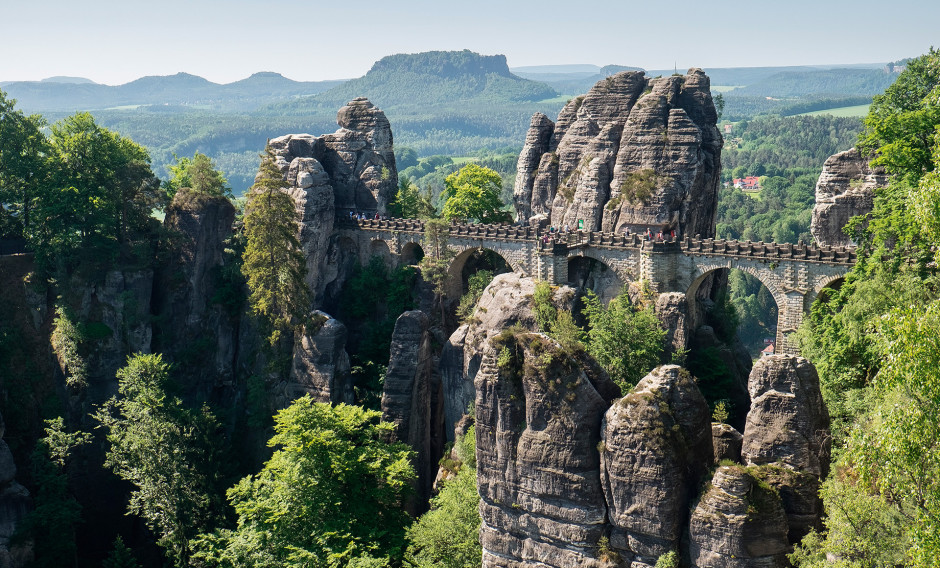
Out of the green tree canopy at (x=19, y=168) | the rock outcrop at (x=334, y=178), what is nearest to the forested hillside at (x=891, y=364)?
the rock outcrop at (x=334, y=178)

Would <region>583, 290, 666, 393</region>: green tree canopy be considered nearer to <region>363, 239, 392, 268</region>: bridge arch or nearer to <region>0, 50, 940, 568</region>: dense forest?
<region>0, 50, 940, 568</region>: dense forest

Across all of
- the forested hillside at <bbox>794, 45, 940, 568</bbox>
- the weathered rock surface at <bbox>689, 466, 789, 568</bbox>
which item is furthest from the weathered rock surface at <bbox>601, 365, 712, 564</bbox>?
the forested hillside at <bbox>794, 45, 940, 568</bbox>

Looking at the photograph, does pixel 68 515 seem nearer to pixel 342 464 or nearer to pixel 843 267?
pixel 342 464

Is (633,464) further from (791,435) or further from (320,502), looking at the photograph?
(320,502)

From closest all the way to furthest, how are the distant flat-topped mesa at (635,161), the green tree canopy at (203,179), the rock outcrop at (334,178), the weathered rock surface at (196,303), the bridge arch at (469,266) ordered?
1. the distant flat-topped mesa at (635,161)
2. the weathered rock surface at (196,303)
3. the bridge arch at (469,266)
4. the rock outcrop at (334,178)
5. the green tree canopy at (203,179)

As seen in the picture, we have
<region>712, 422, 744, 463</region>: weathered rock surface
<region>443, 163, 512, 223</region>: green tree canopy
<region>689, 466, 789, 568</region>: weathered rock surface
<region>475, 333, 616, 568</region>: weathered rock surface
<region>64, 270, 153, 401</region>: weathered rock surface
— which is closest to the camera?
<region>689, 466, 789, 568</region>: weathered rock surface

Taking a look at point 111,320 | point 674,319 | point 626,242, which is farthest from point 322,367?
point 674,319

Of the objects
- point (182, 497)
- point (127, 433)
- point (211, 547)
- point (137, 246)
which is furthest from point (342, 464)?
point (137, 246)

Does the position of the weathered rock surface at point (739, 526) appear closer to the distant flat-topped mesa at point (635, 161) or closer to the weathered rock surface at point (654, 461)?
the weathered rock surface at point (654, 461)
